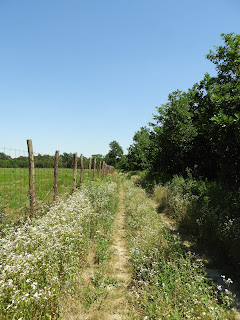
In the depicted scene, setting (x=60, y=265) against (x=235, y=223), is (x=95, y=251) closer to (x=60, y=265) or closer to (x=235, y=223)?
(x=60, y=265)

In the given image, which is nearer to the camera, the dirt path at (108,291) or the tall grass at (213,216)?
the dirt path at (108,291)

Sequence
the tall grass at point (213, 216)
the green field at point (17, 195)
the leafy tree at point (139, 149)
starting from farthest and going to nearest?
1. the leafy tree at point (139, 149)
2. the green field at point (17, 195)
3. the tall grass at point (213, 216)

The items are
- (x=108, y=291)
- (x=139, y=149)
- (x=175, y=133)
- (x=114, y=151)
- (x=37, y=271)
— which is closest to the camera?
(x=37, y=271)

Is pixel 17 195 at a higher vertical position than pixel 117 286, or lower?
higher

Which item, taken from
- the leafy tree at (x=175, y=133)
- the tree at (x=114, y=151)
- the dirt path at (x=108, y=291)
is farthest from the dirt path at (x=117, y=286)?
the tree at (x=114, y=151)

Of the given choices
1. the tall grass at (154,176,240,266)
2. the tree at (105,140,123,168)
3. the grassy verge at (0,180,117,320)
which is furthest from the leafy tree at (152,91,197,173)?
the tree at (105,140,123,168)

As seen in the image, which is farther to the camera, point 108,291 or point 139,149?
point 139,149

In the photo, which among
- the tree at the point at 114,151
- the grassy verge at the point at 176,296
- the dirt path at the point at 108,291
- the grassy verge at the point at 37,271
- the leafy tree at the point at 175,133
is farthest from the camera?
the tree at the point at 114,151

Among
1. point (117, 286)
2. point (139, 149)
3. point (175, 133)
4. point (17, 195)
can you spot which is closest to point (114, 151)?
point (139, 149)

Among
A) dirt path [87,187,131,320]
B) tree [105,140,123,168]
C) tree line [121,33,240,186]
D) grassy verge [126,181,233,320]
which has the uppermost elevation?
tree [105,140,123,168]

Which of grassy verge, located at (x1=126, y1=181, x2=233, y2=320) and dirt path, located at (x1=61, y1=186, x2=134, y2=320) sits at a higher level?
grassy verge, located at (x1=126, y1=181, x2=233, y2=320)

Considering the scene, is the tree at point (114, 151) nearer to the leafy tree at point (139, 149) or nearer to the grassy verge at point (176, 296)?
the leafy tree at point (139, 149)

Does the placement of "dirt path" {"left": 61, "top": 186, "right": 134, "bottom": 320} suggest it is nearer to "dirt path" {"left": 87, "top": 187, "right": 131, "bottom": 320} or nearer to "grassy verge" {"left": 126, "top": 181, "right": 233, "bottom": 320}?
"dirt path" {"left": 87, "top": 187, "right": 131, "bottom": 320}

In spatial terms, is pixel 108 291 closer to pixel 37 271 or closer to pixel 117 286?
pixel 117 286
